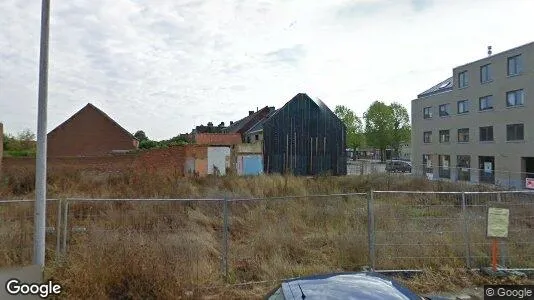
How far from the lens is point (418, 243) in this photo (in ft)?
26.8

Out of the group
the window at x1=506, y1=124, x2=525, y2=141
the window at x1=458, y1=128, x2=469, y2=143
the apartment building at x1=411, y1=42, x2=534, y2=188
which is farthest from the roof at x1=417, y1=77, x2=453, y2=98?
the window at x1=506, y1=124, x2=525, y2=141

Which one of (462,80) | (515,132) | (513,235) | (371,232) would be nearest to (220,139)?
(462,80)

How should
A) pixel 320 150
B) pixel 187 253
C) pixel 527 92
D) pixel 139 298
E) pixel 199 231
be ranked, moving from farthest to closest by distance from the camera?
pixel 320 150
pixel 527 92
pixel 199 231
pixel 187 253
pixel 139 298

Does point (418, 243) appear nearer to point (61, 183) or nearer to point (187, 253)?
point (187, 253)

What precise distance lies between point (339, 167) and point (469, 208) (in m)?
34.7

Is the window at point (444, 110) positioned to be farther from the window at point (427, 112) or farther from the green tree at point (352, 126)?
the green tree at point (352, 126)

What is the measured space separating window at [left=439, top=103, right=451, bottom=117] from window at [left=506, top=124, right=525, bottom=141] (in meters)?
9.78

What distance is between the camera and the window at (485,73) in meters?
39.7

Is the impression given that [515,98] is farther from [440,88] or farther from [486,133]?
[440,88]

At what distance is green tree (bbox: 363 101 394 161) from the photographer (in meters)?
76.1

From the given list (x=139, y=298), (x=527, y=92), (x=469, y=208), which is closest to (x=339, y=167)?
(x=527, y=92)

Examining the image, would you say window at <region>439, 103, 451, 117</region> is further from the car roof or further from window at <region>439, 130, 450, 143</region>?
the car roof

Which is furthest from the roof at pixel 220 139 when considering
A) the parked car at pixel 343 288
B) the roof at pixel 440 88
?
the parked car at pixel 343 288

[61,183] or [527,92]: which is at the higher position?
[527,92]
